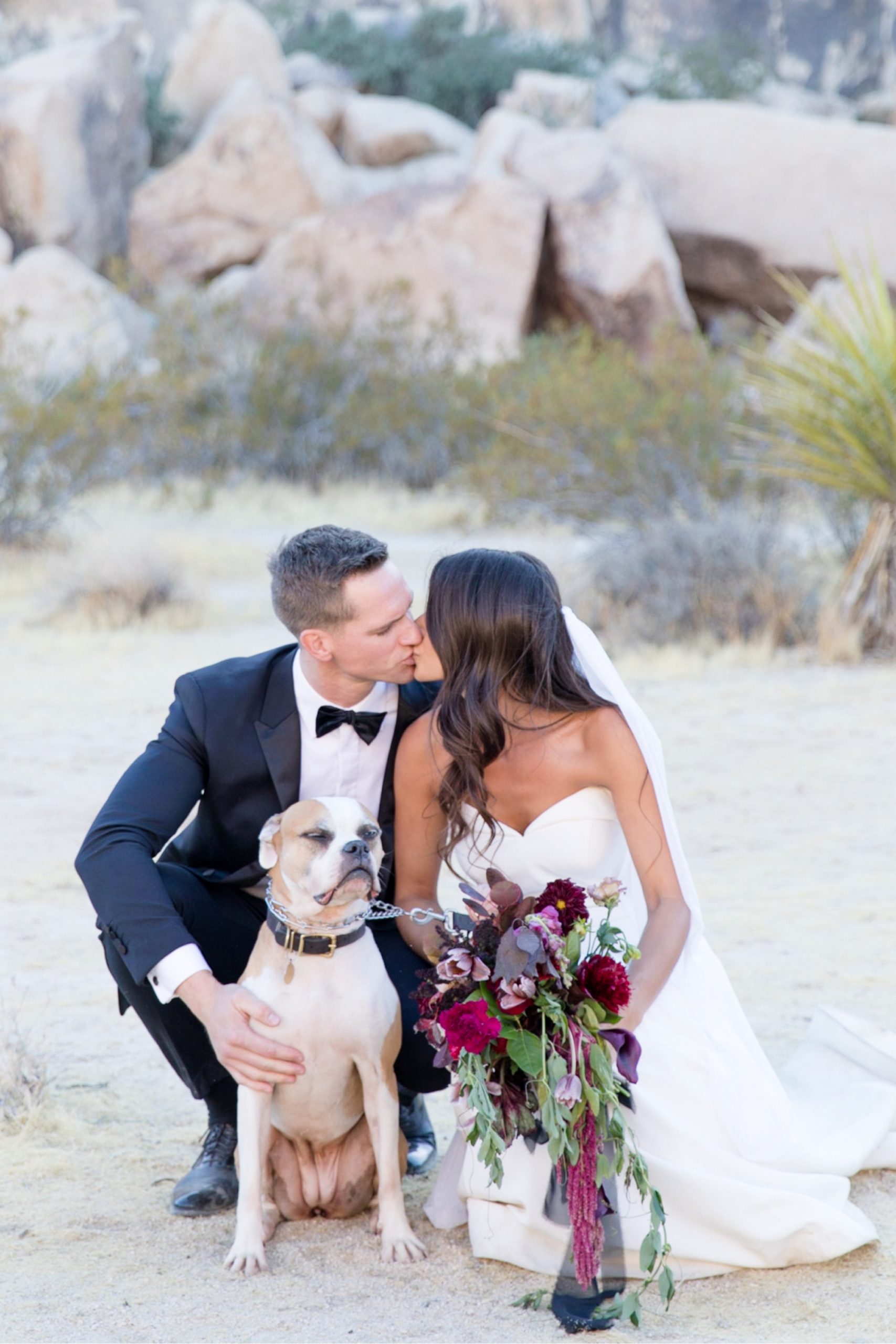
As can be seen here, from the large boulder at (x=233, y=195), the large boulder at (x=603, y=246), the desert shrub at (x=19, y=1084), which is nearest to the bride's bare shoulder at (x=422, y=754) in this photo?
the desert shrub at (x=19, y=1084)

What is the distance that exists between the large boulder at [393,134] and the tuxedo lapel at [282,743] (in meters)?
27.9

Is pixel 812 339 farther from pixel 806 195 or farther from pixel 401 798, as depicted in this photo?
pixel 401 798

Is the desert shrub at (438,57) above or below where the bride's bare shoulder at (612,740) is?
below

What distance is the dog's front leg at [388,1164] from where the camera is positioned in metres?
3.06

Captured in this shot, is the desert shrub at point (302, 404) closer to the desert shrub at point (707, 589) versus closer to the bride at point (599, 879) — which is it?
the desert shrub at point (707, 589)

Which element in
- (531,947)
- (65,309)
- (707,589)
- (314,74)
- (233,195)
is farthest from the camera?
(314,74)

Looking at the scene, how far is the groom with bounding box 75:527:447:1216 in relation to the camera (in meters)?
3.27

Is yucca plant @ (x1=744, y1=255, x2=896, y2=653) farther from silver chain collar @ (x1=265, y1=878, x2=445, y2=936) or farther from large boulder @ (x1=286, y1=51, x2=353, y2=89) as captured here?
large boulder @ (x1=286, y1=51, x2=353, y2=89)

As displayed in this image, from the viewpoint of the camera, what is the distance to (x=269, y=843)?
121 inches

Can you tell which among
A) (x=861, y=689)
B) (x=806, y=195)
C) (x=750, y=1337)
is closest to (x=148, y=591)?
(x=861, y=689)

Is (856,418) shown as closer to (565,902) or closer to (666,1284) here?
(565,902)

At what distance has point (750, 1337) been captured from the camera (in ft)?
9.01

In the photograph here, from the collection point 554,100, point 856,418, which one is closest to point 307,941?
point 856,418

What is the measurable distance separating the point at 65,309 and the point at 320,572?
21379mm
